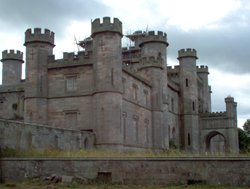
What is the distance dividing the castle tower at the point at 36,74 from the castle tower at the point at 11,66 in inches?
576

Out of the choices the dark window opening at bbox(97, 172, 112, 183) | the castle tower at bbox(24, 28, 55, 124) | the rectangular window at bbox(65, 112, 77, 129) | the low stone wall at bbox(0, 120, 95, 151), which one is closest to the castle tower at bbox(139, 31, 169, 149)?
the rectangular window at bbox(65, 112, 77, 129)

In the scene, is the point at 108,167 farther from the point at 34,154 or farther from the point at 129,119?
the point at 129,119

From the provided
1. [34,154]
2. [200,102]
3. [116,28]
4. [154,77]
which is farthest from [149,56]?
[34,154]

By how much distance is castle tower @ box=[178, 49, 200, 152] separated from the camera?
52.9 metres

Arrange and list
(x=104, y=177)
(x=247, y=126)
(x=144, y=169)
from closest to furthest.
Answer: (x=144, y=169) < (x=104, y=177) < (x=247, y=126)

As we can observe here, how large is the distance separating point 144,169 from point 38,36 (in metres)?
20.9

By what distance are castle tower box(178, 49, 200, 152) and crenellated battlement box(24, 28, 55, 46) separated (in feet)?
71.5

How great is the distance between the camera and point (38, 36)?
118ft

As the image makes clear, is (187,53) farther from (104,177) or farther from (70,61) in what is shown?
(104,177)

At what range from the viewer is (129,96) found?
3816 centimetres

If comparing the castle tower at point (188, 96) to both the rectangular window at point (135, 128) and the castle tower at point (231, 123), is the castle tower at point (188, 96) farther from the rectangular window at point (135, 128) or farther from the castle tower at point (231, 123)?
the rectangular window at point (135, 128)

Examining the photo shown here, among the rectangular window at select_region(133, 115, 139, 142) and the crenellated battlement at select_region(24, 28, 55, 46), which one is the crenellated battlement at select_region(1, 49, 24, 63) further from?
the rectangular window at select_region(133, 115, 139, 142)

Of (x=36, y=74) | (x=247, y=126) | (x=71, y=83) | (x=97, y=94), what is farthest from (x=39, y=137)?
(x=247, y=126)

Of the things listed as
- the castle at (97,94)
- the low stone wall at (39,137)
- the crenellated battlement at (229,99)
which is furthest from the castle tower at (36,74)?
the crenellated battlement at (229,99)
